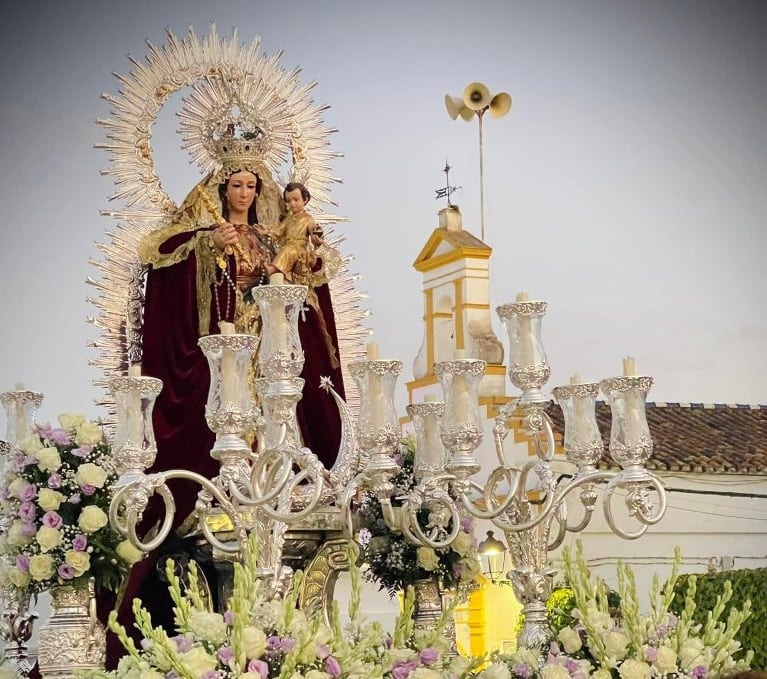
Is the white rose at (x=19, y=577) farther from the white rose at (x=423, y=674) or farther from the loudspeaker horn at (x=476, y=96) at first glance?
the loudspeaker horn at (x=476, y=96)

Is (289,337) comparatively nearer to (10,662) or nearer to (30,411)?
(30,411)

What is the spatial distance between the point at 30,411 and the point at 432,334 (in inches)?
344

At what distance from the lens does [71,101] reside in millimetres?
8562

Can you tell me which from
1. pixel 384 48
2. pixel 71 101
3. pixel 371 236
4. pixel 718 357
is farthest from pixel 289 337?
pixel 718 357

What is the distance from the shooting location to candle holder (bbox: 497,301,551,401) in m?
4.79

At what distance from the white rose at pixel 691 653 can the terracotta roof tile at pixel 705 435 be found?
8700 mm

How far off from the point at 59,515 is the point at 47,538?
11cm

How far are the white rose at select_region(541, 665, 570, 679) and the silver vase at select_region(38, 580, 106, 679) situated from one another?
5.90ft

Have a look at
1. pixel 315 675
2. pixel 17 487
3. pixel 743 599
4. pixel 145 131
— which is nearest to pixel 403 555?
pixel 17 487

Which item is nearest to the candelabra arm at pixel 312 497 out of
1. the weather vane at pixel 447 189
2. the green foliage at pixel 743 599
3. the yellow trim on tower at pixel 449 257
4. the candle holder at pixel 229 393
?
the candle holder at pixel 229 393

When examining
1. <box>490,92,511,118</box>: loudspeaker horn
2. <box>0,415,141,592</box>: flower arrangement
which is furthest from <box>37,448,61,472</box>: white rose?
<box>490,92,511,118</box>: loudspeaker horn

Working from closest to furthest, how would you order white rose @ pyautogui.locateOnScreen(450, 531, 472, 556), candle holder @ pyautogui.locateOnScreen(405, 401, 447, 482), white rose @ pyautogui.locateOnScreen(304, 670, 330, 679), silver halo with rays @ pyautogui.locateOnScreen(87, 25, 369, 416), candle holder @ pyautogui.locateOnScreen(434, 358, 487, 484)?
white rose @ pyautogui.locateOnScreen(304, 670, 330, 679) → candle holder @ pyautogui.locateOnScreen(434, 358, 487, 484) → candle holder @ pyautogui.locateOnScreen(405, 401, 447, 482) → white rose @ pyautogui.locateOnScreen(450, 531, 472, 556) → silver halo with rays @ pyautogui.locateOnScreen(87, 25, 369, 416)

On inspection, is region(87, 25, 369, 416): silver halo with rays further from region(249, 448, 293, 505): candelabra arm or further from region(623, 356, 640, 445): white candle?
region(623, 356, 640, 445): white candle

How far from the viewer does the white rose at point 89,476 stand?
5410mm
